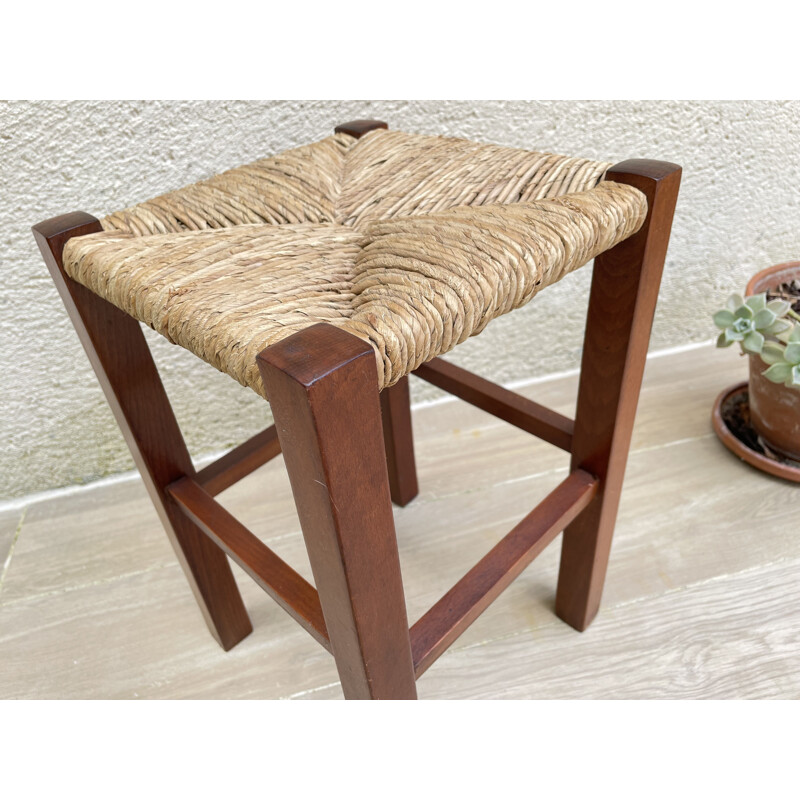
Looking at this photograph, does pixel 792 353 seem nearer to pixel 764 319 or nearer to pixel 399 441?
pixel 764 319

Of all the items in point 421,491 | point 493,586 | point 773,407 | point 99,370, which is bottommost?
point 421,491

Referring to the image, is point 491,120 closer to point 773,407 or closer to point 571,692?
point 773,407

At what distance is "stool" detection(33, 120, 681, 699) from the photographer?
0.37m

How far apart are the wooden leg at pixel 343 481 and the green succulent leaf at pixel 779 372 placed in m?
0.61

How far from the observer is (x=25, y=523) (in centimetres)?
100

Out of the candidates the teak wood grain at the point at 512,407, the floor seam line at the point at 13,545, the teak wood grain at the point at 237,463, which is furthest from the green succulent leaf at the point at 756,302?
the floor seam line at the point at 13,545

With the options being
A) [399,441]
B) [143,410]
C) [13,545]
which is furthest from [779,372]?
[13,545]

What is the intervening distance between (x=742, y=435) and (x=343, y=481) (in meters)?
0.85

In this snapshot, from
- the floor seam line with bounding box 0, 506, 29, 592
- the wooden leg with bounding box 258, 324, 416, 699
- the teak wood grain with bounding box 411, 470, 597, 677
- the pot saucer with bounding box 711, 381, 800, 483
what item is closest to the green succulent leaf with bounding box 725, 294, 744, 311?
the pot saucer with bounding box 711, 381, 800, 483

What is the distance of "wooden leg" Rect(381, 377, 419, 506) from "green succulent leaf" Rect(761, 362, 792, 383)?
444 millimetres

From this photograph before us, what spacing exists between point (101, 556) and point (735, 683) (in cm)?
79

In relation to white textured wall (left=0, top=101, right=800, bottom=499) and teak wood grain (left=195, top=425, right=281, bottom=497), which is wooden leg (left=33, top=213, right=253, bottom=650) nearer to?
teak wood grain (left=195, top=425, right=281, bottom=497)

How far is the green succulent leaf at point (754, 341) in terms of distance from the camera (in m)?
0.85

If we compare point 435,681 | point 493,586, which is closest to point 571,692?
point 435,681
